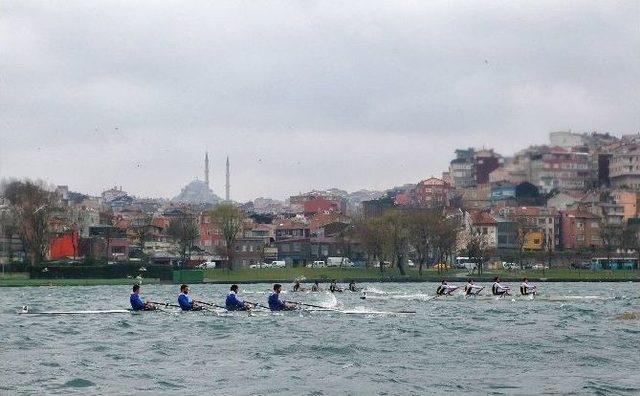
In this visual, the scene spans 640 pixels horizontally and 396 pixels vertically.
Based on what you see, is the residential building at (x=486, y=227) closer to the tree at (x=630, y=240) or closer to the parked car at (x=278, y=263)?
the tree at (x=630, y=240)

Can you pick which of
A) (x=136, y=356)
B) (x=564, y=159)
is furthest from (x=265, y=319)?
(x=564, y=159)

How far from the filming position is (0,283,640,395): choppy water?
28547 millimetres

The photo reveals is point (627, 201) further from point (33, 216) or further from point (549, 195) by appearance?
point (33, 216)

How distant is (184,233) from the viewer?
429 feet

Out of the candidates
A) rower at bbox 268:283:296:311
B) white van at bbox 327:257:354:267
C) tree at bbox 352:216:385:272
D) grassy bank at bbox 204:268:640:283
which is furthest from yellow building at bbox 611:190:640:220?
rower at bbox 268:283:296:311

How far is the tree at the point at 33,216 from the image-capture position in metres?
104

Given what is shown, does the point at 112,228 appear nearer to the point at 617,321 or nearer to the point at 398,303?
the point at 398,303

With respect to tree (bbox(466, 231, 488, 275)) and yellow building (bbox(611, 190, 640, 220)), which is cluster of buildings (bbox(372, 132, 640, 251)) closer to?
yellow building (bbox(611, 190, 640, 220))

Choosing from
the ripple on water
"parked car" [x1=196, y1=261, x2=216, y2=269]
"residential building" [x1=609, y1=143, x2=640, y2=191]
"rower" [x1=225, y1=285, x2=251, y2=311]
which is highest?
"residential building" [x1=609, y1=143, x2=640, y2=191]

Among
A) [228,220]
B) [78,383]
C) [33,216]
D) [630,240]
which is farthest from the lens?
[630,240]

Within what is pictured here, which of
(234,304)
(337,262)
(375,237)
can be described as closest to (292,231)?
(337,262)

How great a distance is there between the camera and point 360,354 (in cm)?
3491

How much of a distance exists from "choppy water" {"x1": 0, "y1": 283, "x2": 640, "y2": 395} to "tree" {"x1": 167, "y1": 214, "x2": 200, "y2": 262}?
249ft

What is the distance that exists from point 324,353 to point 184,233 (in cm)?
9672
